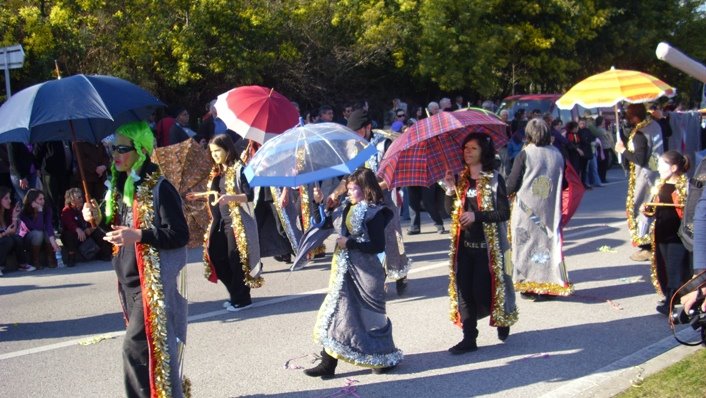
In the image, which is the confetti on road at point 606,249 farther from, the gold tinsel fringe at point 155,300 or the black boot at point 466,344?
the gold tinsel fringe at point 155,300

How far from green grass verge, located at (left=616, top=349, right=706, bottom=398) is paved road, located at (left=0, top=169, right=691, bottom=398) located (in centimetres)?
27

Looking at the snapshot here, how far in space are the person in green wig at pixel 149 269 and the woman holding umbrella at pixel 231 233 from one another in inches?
121

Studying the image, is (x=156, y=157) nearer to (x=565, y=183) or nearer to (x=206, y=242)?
(x=206, y=242)

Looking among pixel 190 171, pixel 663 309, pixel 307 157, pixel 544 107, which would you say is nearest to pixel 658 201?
pixel 663 309

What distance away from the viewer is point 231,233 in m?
8.10

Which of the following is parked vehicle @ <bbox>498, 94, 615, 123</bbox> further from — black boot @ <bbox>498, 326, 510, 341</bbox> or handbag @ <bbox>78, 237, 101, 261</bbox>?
black boot @ <bbox>498, 326, 510, 341</bbox>

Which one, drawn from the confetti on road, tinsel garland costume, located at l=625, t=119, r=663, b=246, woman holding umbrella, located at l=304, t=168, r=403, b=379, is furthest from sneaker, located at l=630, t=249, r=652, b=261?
woman holding umbrella, located at l=304, t=168, r=403, b=379

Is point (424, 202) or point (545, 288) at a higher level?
point (424, 202)

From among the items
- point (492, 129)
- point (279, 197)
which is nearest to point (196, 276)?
point (279, 197)

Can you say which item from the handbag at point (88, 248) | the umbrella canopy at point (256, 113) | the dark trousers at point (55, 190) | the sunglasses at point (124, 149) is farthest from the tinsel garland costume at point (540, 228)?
the dark trousers at point (55, 190)

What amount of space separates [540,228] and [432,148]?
1850mm

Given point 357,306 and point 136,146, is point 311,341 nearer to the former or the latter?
point 357,306

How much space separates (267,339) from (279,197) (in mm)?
2801

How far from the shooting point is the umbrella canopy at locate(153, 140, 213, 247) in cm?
1138
